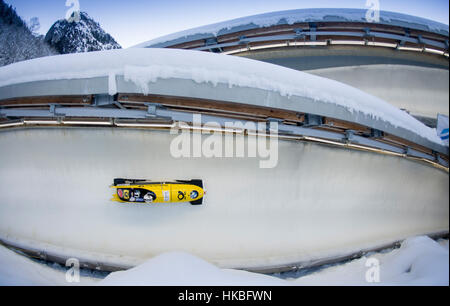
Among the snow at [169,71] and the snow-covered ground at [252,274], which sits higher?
the snow at [169,71]

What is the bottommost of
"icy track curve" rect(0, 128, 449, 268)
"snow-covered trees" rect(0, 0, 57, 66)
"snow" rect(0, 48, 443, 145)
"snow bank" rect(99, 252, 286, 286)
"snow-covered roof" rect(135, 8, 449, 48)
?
"snow bank" rect(99, 252, 286, 286)

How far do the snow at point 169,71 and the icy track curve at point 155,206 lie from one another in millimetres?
947

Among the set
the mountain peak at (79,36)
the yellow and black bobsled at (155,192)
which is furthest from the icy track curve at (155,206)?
the mountain peak at (79,36)

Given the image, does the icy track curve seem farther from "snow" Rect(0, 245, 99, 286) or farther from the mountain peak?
the mountain peak

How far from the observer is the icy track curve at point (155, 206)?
9.17 feet

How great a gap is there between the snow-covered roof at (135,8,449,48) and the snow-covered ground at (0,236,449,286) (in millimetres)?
4591

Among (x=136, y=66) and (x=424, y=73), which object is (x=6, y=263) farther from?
(x=424, y=73)

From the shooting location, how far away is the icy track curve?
9.17 feet

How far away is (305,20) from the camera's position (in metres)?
4.18

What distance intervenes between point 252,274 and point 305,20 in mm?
5255

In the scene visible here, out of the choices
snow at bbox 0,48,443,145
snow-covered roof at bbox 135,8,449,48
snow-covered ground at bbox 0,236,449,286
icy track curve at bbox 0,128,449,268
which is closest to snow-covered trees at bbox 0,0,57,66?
snow at bbox 0,48,443,145

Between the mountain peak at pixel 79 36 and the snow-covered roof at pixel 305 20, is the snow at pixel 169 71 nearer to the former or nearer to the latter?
the mountain peak at pixel 79 36

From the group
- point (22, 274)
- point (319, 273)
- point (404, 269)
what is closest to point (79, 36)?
point (22, 274)
